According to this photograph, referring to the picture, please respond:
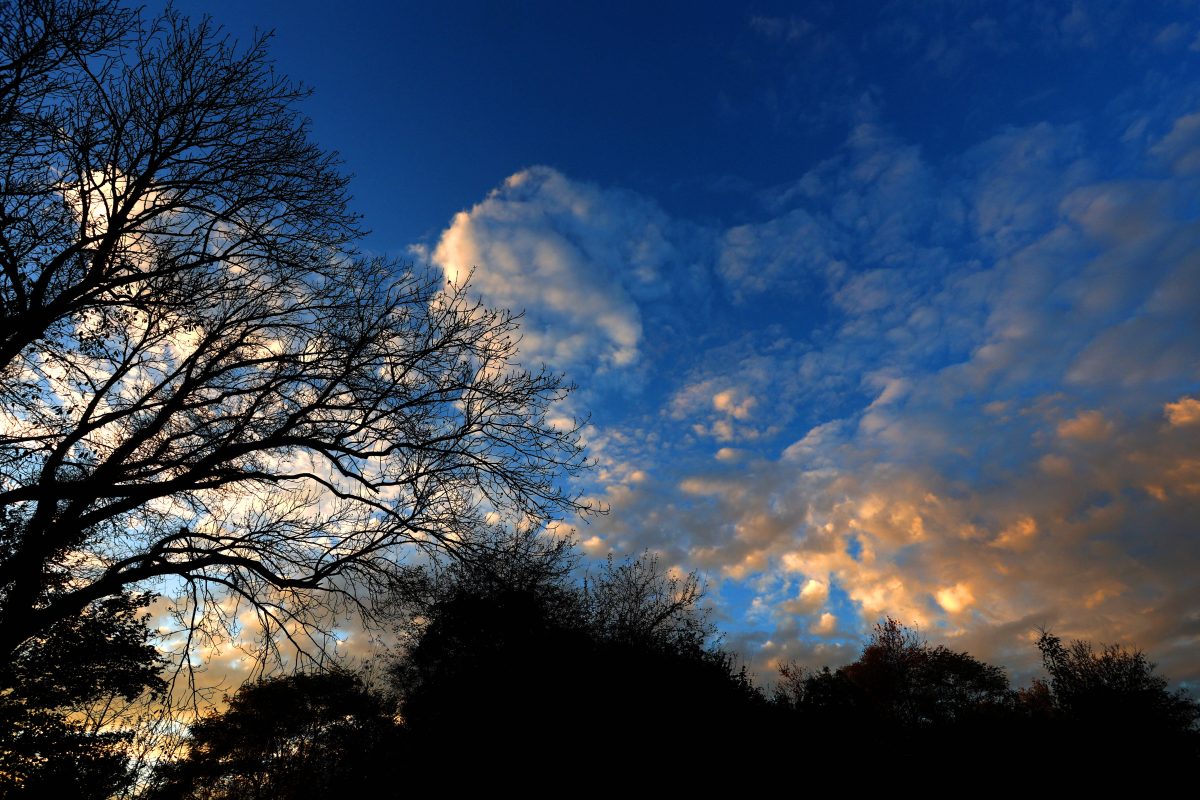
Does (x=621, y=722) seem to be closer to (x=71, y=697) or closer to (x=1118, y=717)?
(x=71, y=697)

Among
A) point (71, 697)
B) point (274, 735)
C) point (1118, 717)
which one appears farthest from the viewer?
point (274, 735)

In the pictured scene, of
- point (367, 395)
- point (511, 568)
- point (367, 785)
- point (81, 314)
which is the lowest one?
point (367, 785)

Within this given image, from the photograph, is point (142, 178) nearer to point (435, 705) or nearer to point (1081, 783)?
point (435, 705)

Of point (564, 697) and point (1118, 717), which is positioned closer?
point (564, 697)

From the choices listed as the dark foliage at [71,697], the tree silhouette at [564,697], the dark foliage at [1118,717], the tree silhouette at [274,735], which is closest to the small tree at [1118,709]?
the dark foliage at [1118,717]

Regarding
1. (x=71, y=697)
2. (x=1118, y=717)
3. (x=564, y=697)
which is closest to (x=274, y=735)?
(x=71, y=697)

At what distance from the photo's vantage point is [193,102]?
6984 mm

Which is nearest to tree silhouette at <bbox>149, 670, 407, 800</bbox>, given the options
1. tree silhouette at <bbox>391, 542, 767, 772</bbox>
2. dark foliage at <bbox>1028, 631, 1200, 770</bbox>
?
Answer: tree silhouette at <bbox>391, 542, 767, 772</bbox>

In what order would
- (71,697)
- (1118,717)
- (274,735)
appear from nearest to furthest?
(71,697), (1118,717), (274,735)

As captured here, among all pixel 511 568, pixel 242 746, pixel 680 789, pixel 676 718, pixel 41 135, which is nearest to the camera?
pixel 41 135

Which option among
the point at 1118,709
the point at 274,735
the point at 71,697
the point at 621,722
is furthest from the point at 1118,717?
the point at 274,735

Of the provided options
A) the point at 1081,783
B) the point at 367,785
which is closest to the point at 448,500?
the point at 367,785

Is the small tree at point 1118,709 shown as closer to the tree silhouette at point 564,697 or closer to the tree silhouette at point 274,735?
the tree silhouette at point 564,697

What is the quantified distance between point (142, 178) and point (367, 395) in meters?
3.88
